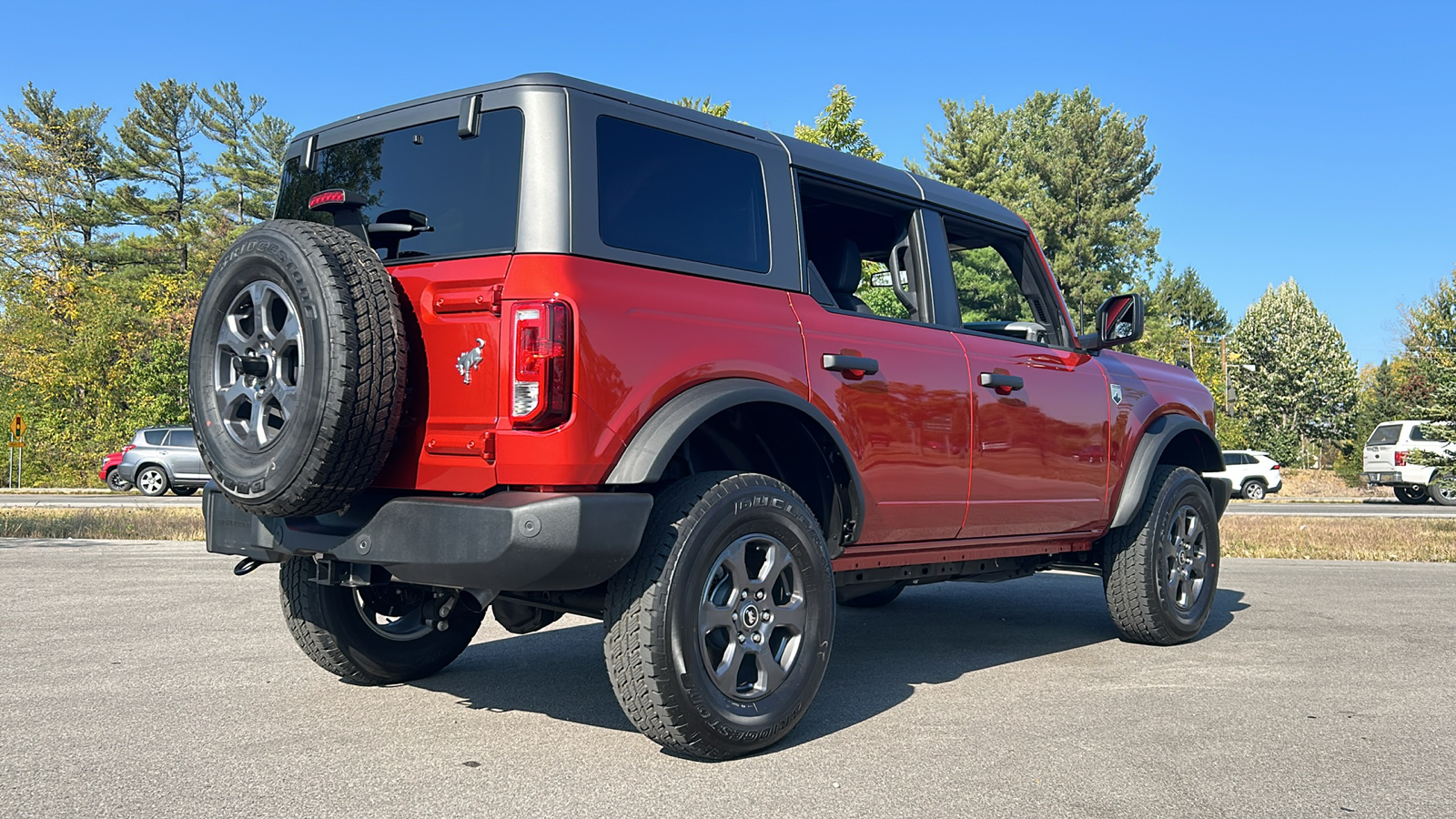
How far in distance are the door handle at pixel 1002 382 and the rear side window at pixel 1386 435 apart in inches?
996

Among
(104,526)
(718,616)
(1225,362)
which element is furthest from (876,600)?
(1225,362)

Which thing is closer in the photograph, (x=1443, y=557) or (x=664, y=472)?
(x=664, y=472)

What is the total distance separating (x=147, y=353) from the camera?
123 ft

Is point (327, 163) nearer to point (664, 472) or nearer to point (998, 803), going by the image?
point (664, 472)

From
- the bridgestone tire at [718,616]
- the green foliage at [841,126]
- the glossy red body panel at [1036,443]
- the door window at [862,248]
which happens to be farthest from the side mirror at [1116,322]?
the green foliage at [841,126]

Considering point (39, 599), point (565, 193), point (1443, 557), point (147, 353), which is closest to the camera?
point (565, 193)

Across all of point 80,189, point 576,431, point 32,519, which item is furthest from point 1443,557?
point 80,189

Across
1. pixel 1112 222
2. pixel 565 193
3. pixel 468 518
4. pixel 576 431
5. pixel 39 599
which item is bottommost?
pixel 39 599

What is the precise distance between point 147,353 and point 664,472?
38433mm

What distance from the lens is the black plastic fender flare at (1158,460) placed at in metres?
6.02

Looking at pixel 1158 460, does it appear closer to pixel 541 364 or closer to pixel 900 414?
pixel 900 414

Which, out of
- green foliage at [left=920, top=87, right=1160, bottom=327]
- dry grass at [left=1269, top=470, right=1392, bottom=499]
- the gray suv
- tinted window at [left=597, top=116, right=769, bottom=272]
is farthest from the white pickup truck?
the gray suv

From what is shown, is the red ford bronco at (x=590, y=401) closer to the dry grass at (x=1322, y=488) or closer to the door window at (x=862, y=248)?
the door window at (x=862, y=248)

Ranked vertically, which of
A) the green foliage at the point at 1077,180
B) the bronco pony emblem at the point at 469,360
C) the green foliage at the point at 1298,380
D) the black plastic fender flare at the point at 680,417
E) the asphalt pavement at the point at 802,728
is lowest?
the asphalt pavement at the point at 802,728
